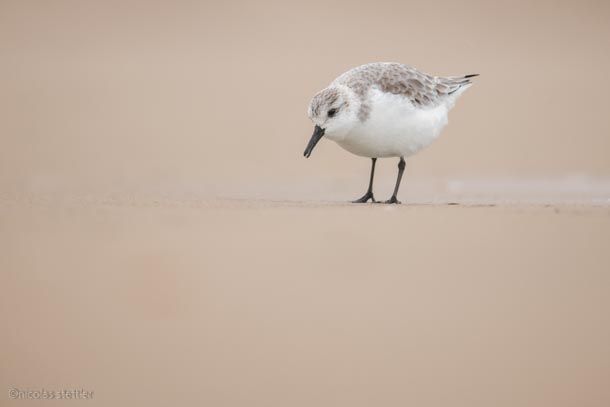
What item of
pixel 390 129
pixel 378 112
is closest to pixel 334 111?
pixel 378 112

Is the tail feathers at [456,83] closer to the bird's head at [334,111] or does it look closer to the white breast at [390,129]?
the white breast at [390,129]

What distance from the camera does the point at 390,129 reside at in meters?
7.08

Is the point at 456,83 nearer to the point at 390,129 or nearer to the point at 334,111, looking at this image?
the point at 390,129

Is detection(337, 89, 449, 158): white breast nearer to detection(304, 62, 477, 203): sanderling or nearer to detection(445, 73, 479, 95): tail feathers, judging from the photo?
detection(304, 62, 477, 203): sanderling

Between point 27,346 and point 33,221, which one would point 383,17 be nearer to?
point 33,221

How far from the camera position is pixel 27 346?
445 centimetres

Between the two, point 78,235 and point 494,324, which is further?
point 78,235

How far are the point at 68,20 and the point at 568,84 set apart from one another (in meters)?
10.1

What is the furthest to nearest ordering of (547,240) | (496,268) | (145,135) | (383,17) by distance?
1. (383,17)
2. (145,135)
3. (547,240)
4. (496,268)

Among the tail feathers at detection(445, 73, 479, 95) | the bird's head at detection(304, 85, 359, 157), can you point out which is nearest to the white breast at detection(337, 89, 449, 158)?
the bird's head at detection(304, 85, 359, 157)

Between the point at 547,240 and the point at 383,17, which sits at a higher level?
the point at 383,17

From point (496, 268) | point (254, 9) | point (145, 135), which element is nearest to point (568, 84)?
point (145, 135)

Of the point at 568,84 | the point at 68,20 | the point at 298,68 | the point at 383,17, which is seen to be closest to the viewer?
the point at 568,84

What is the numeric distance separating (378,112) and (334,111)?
0.34 metres
